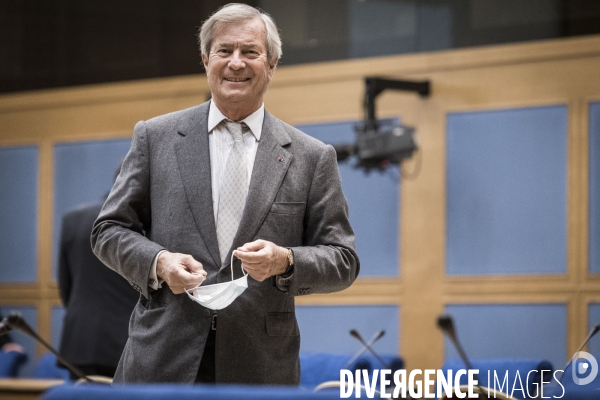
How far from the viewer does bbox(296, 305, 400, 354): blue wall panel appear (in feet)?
20.4

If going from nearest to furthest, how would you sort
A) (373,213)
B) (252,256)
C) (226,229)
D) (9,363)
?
(252,256), (226,229), (9,363), (373,213)

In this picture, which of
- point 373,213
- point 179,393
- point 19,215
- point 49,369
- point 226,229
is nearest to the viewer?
point 179,393

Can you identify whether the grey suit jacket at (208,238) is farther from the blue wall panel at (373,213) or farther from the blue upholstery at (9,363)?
the blue wall panel at (373,213)

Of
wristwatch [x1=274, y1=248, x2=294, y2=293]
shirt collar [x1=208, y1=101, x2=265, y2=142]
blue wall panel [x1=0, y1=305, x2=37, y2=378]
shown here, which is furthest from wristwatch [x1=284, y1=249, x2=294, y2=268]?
blue wall panel [x1=0, y1=305, x2=37, y2=378]

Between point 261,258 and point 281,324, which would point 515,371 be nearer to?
point 281,324

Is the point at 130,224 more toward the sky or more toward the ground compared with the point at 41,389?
more toward the sky

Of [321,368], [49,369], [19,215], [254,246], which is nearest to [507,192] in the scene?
[321,368]

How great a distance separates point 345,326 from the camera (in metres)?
6.33

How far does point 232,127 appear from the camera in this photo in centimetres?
217

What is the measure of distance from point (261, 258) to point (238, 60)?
532mm

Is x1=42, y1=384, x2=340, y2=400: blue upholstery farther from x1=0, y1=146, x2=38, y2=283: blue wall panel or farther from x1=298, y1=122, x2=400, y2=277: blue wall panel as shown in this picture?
x1=0, y1=146, x2=38, y2=283: blue wall panel

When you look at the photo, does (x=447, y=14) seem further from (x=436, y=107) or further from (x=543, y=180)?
(x=543, y=180)

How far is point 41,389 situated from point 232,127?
1.81 m

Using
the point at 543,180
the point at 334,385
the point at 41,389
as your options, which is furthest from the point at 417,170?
the point at 41,389
